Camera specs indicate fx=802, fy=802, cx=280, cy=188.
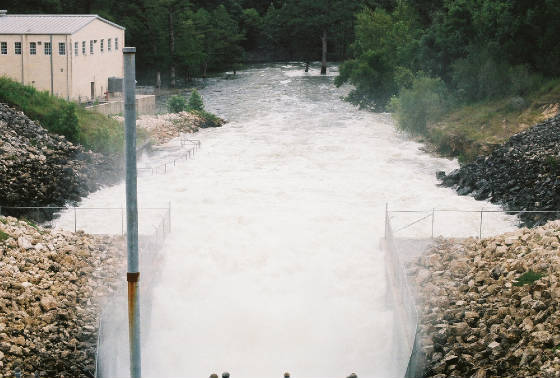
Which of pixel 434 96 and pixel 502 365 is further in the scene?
pixel 434 96

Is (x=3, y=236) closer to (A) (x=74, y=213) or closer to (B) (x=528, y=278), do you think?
(A) (x=74, y=213)

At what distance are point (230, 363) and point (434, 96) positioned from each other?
32984mm

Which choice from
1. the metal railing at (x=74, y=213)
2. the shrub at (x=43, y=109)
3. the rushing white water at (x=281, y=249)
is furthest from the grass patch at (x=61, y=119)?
the metal railing at (x=74, y=213)

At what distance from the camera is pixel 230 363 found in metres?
18.4

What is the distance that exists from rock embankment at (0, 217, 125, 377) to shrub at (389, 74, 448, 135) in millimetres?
27918

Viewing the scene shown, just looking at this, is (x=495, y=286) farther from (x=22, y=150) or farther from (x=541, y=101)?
(x=541, y=101)

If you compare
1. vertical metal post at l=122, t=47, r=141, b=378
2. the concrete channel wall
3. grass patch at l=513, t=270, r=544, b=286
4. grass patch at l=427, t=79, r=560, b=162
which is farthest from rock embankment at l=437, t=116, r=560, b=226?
vertical metal post at l=122, t=47, r=141, b=378

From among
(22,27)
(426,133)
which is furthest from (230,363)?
(22,27)

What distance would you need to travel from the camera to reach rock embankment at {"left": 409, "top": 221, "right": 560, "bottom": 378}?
15305 mm

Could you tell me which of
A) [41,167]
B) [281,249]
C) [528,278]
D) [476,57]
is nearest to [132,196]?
[528,278]

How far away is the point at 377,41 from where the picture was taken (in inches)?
2761

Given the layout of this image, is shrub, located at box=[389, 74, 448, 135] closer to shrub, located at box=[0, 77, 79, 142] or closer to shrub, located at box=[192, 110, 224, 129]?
shrub, located at box=[192, 110, 224, 129]

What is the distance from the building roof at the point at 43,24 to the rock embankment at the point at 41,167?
1323 cm

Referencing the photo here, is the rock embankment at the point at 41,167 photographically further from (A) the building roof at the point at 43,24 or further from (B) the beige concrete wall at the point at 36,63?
(A) the building roof at the point at 43,24
